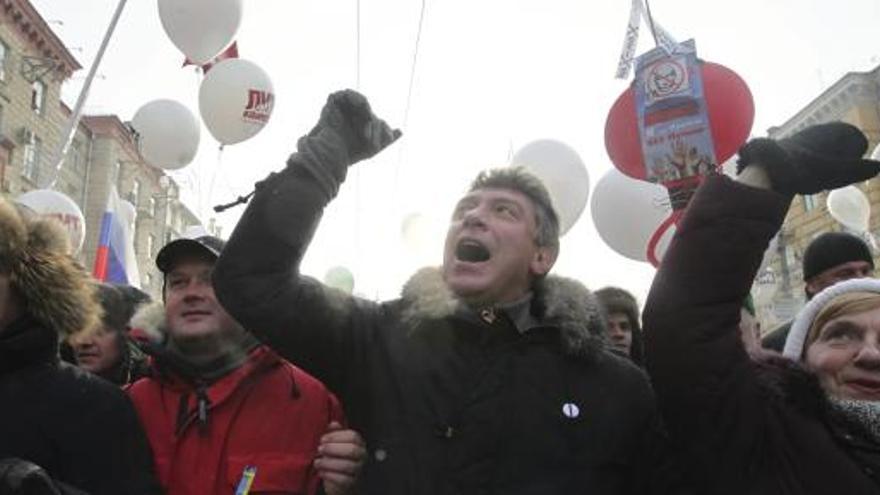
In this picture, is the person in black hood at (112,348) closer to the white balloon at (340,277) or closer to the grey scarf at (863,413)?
the grey scarf at (863,413)

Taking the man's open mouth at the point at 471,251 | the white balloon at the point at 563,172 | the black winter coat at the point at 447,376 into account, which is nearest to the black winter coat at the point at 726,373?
the black winter coat at the point at 447,376

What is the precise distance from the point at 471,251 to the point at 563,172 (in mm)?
4693

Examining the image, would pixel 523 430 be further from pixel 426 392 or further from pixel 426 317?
pixel 426 317

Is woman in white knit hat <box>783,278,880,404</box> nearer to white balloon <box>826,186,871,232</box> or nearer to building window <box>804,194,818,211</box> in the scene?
white balloon <box>826,186,871,232</box>

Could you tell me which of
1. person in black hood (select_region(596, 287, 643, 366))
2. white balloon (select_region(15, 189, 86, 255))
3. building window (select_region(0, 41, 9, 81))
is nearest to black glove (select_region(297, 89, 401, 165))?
person in black hood (select_region(596, 287, 643, 366))

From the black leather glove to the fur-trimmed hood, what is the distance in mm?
385

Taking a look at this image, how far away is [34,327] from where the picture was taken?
2.12m

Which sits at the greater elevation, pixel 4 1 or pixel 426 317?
pixel 4 1

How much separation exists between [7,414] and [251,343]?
877 mm

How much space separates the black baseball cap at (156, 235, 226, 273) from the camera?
2.78m

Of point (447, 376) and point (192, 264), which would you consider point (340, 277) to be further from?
point (447, 376)

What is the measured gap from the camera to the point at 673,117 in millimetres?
Result: 3721

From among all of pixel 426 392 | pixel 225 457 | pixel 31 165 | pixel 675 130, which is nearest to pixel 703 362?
pixel 426 392

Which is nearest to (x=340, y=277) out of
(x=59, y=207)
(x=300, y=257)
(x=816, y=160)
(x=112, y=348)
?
(x=59, y=207)
